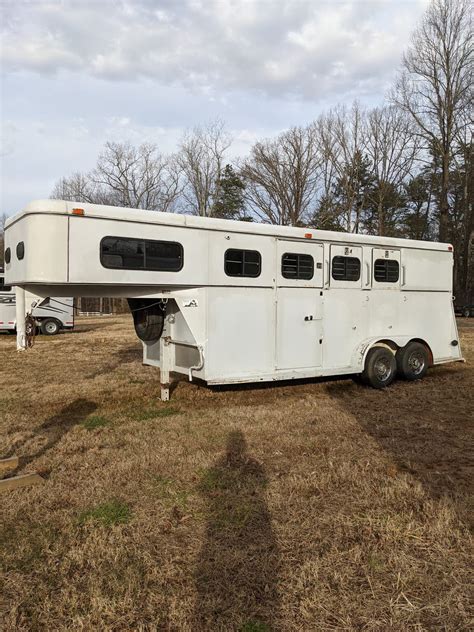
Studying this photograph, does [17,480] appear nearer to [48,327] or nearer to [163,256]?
[163,256]

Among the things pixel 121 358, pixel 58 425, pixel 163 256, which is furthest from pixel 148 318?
pixel 121 358

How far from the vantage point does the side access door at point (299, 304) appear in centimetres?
695

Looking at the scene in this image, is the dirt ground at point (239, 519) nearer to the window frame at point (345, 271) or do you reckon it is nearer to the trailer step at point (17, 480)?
the trailer step at point (17, 480)

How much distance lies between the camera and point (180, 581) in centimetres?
276

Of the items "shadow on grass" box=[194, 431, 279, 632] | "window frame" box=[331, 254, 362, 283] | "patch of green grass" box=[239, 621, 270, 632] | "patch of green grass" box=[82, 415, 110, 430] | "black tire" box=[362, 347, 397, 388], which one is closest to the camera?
"patch of green grass" box=[239, 621, 270, 632]

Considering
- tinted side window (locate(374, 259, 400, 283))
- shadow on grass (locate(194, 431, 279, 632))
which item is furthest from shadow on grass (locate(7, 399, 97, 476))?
tinted side window (locate(374, 259, 400, 283))

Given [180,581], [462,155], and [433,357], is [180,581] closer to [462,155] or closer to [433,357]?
[433,357]

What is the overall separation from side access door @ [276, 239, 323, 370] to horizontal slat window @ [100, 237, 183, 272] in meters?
1.67

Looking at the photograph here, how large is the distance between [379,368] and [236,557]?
5563 millimetres

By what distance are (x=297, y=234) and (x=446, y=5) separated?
77.4ft

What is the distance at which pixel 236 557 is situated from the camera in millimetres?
2988

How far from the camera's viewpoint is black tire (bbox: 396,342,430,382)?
8.24 meters

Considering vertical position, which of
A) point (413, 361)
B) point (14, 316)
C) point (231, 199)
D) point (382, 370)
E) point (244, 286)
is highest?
point (231, 199)

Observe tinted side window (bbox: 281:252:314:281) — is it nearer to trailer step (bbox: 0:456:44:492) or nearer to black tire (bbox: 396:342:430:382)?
black tire (bbox: 396:342:430:382)
